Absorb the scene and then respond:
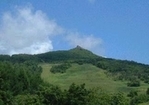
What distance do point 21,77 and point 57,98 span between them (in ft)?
191

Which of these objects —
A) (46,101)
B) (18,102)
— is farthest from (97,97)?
(18,102)

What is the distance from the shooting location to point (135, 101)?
17262 centimetres

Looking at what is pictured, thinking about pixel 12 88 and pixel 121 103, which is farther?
pixel 12 88

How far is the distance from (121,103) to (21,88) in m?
51.2

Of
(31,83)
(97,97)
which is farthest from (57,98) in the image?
(31,83)

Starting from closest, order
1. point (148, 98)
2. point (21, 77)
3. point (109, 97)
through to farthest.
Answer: point (109, 97)
point (148, 98)
point (21, 77)

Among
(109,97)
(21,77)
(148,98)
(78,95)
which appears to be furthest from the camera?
(21,77)

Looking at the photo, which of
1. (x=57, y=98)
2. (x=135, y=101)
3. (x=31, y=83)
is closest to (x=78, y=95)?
(x=57, y=98)

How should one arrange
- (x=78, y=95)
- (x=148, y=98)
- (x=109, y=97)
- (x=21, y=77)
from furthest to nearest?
(x=21, y=77)
(x=148, y=98)
(x=109, y=97)
(x=78, y=95)

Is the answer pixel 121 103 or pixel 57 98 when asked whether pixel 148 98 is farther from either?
pixel 57 98

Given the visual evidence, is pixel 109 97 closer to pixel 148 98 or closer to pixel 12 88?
pixel 148 98

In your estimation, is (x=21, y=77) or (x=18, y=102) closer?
(x=18, y=102)

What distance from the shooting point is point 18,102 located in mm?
133125

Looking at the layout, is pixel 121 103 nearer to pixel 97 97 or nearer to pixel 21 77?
pixel 97 97
